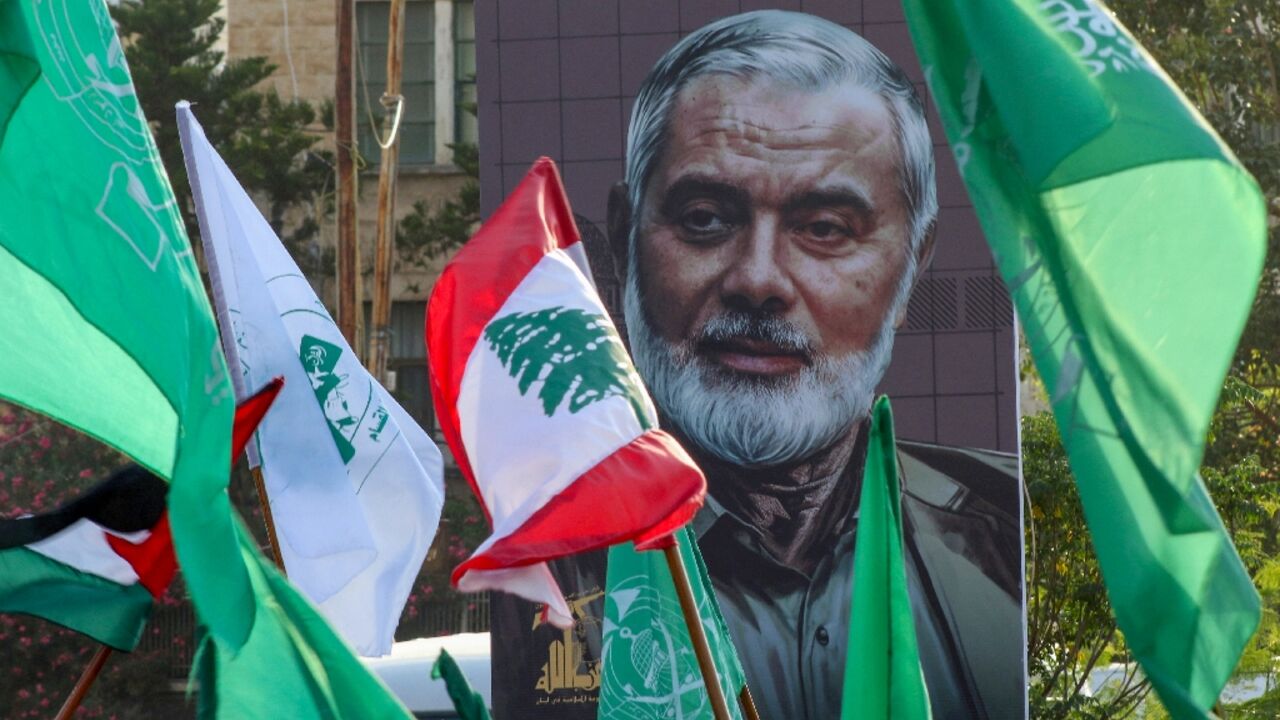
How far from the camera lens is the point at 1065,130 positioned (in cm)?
389

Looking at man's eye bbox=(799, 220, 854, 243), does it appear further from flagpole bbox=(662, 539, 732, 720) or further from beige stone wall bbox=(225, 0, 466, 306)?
beige stone wall bbox=(225, 0, 466, 306)

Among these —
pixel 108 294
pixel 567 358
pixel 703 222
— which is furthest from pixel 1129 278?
pixel 703 222

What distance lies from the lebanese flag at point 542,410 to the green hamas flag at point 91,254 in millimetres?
821

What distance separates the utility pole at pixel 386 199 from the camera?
1634 centimetres

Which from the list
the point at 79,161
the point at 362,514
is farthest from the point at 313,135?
the point at 79,161

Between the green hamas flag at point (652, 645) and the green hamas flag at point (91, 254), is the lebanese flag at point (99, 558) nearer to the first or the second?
the green hamas flag at point (91, 254)

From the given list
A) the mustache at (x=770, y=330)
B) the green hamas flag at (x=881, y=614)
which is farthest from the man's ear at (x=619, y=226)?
the green hamas flag at (x=881, y=614)

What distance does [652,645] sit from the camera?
5.91 meters

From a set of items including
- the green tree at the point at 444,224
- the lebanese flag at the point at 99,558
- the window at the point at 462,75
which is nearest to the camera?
the lebanese flag at the point at 99,558

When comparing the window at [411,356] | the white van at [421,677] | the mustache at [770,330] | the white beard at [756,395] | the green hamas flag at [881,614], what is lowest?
the window at [411,356]

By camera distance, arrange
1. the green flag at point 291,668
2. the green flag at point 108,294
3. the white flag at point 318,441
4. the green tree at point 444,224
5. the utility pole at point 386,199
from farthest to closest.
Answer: the green tree at point 444,224 < the utility pole at point 386,199 < the white flag at point 318,441 < the green flag at point 108,294 < the green flag at point 291,668

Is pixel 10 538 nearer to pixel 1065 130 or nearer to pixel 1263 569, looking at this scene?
pixel 1065 130

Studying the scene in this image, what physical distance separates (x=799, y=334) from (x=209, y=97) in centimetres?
1263

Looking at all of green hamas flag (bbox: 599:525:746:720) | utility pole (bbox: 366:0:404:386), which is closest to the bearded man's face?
green hamas flag (bbox: 599:525:746:720)
